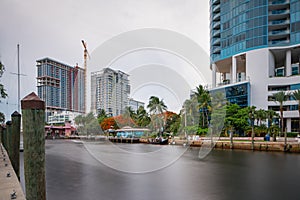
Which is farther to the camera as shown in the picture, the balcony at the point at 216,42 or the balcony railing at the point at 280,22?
the balcony at the point at 216,42

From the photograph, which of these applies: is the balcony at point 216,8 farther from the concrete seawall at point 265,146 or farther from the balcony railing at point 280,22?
the concrete seawall at point 265,146

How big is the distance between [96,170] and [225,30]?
3984 cm

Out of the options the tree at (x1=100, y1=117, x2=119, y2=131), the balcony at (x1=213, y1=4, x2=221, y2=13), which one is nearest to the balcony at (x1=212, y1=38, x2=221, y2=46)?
the balcony at (x1=213, y1=4, x2=221, y2=13)

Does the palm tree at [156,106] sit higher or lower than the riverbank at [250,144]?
higher

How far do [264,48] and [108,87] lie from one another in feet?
107

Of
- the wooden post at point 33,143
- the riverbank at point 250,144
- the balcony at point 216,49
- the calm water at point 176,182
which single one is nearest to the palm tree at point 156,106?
the riverbank at point 250,144

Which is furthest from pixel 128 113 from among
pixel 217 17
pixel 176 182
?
pixel 217 17

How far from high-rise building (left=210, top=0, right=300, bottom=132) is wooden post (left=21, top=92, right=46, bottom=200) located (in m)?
40.2

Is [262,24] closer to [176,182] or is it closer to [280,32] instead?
[280,32]

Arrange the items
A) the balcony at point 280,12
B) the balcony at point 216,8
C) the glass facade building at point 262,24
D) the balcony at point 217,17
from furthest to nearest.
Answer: the balcony at point 217,17, the balcony at point 216,8, the balcony at point 280,12, the glass facade building at point 262,24

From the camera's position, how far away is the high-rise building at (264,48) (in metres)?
38.1

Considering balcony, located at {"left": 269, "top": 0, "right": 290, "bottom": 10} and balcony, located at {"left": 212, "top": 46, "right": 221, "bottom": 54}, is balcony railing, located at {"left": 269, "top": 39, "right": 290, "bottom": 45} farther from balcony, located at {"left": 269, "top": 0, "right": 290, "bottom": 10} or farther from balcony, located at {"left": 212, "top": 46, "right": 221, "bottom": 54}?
balcony, located at {"left": 212, "top": 46, "right": 221, "bottom": 54}

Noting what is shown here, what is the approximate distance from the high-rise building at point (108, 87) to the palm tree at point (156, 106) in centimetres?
3046

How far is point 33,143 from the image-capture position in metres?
3.13
